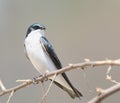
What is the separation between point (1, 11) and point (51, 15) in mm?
338

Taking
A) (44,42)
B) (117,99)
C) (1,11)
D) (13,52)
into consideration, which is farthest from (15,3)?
(44,42)

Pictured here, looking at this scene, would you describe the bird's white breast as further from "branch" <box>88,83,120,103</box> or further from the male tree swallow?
"branch" <box>88,83,120,103</box>

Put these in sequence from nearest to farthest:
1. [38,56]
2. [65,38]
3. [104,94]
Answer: [104,94] → [38,56] → [65,38]

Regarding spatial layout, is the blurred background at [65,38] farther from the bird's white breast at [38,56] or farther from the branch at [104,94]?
the branch at [104,94]

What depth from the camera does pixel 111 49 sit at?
2318 millimetres

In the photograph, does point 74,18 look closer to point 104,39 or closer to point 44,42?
point 104,39

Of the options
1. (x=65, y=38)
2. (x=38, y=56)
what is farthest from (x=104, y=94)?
(x=65, y=38)

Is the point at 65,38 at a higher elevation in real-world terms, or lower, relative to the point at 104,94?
lower

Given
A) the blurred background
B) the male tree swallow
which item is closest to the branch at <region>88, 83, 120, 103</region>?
the male tree swallow

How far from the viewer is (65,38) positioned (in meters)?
2.41

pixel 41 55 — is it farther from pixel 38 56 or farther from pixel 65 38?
pixel 65 38

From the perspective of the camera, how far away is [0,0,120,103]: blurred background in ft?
7.54

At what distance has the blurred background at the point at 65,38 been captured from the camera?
2.30 meters

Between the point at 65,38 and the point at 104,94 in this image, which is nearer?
the point at 104,94
